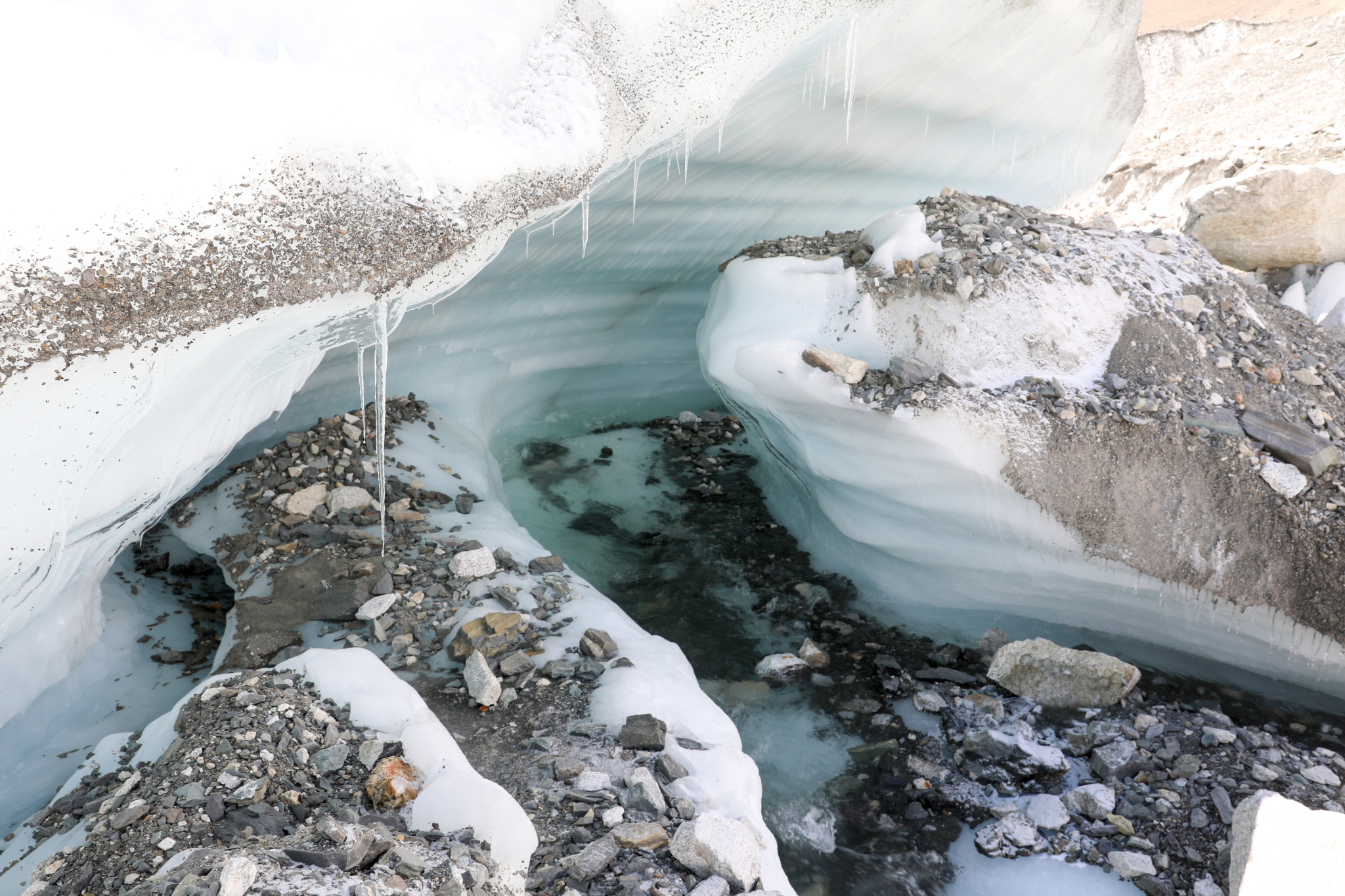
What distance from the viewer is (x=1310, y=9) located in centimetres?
543

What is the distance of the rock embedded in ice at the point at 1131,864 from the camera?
7.22ft

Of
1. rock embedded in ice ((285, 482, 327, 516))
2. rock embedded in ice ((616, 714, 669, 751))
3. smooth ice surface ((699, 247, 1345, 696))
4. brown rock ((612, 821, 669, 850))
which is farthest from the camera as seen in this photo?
rock embedded in ice ((285, 482, 327, 516))

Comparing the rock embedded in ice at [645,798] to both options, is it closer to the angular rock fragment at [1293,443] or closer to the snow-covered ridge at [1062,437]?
the snow-covered ridge at [1062,437]

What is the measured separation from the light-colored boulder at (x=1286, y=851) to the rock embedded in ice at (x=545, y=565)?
2.33 meters

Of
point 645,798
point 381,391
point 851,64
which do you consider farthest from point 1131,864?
point 851,64

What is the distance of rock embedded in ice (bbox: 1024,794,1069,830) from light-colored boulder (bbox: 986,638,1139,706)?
19.4 inches

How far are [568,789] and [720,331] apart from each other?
2407 mm

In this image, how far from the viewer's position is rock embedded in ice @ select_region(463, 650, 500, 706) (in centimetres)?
240

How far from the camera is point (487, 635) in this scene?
2686 mm

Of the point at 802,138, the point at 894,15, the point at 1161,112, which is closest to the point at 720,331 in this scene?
the point at 802,138

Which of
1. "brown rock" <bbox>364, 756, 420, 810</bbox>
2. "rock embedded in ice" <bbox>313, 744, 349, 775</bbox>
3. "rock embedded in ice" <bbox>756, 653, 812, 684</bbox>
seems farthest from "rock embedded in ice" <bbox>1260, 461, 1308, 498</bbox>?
"rock embedded in ice" <bbox>313, 744, 349, 775</bbox>

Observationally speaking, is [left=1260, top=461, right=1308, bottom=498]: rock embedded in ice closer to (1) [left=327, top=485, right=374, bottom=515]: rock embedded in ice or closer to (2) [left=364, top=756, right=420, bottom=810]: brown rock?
(2) [left=364, top=756, right=420, bottom=810]: brown rock

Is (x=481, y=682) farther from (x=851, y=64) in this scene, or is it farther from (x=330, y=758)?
(x=851, y=64)

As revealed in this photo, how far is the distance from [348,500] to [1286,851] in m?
3.41
